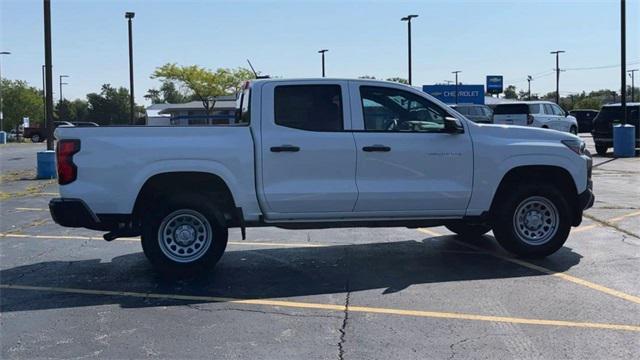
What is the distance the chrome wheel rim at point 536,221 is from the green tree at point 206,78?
4241 cm

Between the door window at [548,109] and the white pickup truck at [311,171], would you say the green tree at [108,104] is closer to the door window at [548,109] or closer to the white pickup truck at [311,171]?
the door window at [548,109]

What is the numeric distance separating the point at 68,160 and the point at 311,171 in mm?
2408

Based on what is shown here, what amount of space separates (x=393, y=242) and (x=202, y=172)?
317cm

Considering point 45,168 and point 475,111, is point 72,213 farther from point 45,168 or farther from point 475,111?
point 475,111

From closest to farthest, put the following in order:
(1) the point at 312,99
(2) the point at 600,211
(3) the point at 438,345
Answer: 1. (3) the point at 438,345
2. (1) the point at 312,99
3. (2) the point at 600,211

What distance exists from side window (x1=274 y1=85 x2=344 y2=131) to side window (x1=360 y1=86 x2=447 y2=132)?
0.32 meters

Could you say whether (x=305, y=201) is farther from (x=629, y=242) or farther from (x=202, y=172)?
(x=629, y=242)

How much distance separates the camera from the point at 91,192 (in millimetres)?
Answer: 6426

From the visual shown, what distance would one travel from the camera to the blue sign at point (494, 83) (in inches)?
2234

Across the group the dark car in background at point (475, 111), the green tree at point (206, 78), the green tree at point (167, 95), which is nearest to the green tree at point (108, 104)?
the green tree at point (167, 95)

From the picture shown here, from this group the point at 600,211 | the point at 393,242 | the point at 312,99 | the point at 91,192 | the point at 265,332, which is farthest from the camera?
the point at 600,211

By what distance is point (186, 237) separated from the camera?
6.82 m

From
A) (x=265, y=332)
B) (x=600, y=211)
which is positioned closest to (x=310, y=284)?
(x=265, y=332)

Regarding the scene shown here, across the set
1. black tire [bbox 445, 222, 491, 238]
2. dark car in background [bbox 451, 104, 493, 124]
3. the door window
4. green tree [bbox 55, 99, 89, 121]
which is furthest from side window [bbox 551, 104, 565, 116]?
green tree [bbox 55, 99, 89, 121]
